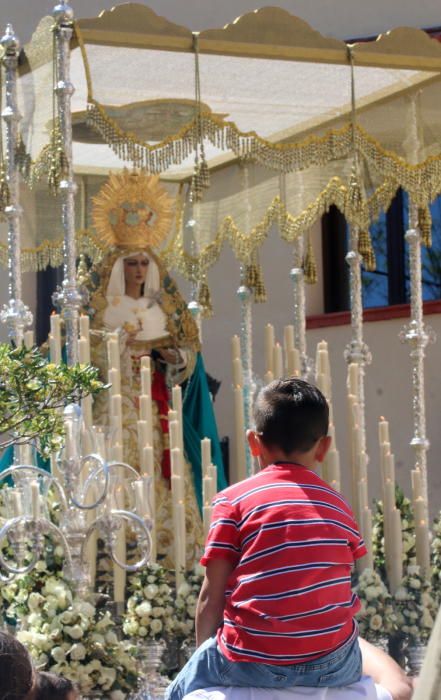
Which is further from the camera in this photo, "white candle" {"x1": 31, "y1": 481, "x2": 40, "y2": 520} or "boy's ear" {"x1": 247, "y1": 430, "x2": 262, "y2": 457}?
"white candle" {"x1": 31, "y1": 481, "x2": 40, "y2": 520}

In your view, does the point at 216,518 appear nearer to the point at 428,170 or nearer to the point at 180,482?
the point at 180,482

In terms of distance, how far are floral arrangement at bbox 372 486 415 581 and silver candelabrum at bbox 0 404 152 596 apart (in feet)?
4.96

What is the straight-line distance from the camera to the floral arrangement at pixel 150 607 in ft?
17.3

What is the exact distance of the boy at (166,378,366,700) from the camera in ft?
9.03

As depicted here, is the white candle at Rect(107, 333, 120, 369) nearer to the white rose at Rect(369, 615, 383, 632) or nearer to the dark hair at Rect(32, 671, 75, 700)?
the white rose at Rect(369, 615, 383, 632)

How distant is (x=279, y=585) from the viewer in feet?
9.07

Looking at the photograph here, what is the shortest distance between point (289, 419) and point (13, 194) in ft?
10.2

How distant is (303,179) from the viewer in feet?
21.3

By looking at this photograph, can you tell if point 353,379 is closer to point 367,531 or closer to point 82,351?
point 367,531

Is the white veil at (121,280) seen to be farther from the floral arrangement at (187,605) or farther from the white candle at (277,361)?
the floral arrangement at (187,605)

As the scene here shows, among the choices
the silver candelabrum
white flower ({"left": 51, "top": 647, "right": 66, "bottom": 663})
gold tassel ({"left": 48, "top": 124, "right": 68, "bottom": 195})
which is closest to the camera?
the silver candelabrum

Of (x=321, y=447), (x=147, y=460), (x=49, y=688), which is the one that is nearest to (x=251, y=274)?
(x=147, y=460)

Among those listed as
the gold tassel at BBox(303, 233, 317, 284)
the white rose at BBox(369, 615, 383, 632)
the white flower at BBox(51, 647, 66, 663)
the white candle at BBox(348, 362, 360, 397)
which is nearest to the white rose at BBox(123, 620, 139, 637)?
the white flower at BBox(51, 647, 66, 663)

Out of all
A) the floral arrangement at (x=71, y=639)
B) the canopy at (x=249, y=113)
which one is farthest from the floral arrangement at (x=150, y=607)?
the canopy at (x=249, y=113)
